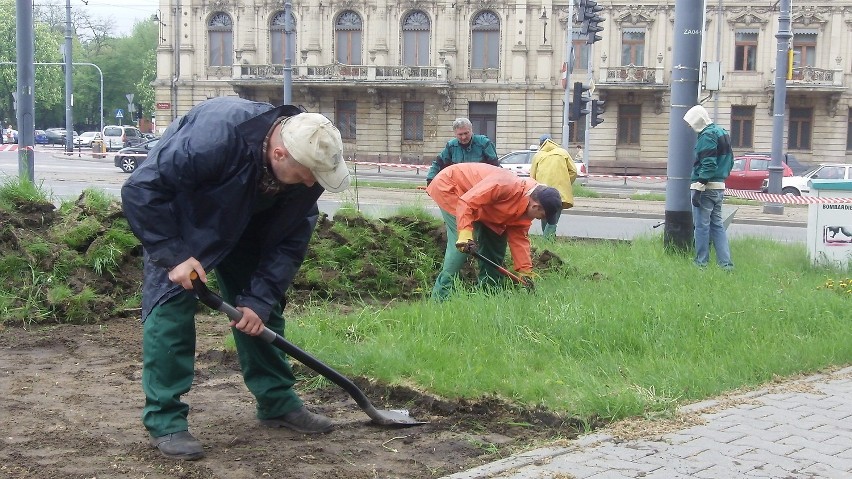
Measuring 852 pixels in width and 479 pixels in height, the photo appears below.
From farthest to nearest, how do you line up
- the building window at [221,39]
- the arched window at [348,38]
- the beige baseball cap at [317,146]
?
the building window at [221,39]
the arched window at [348,38]
the beige baseball cap at [317,146]

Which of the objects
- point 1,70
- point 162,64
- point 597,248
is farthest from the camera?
point 1,70

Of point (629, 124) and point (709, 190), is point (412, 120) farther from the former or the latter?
point (709, 190)

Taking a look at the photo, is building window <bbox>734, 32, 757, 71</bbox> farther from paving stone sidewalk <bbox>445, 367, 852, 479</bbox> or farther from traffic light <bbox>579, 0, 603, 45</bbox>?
paving stone sidewalk <bbox>445, 367, 852, 479</bbox>

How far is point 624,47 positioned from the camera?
50688 mm

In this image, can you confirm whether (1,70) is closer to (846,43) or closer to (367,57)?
(367,57)

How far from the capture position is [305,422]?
5156 mm

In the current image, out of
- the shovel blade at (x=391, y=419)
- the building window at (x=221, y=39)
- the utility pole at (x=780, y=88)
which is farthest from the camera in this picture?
the building window at (x=221, y=39)

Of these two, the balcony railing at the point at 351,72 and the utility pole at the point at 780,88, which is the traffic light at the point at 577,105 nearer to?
the utility pole at the point at 780,88

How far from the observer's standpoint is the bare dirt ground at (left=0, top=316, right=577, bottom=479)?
177 inches

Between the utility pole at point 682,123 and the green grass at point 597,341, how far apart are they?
2853 millimetres

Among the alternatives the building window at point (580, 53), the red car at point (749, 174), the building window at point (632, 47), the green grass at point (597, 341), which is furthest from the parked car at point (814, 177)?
the green grass at point (597, 341)

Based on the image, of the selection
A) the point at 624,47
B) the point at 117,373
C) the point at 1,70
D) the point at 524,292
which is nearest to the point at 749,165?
the point at 624,47

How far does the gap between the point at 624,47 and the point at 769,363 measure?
4638cm

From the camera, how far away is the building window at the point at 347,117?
2096 inches
